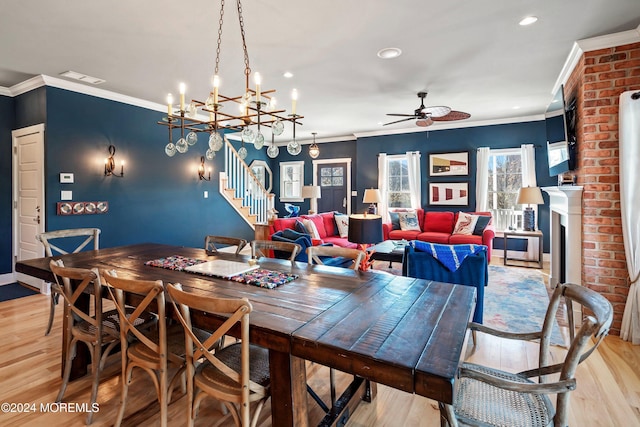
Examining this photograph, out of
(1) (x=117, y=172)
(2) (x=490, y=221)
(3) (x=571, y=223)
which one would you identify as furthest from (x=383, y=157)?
(1) (x=117, y=172)

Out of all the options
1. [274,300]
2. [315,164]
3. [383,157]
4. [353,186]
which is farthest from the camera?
[315,164]

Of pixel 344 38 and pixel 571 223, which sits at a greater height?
pixel 344 38

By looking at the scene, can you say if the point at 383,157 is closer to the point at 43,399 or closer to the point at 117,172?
the point at 117,172

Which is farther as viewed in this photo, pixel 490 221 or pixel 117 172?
pixel 490 221

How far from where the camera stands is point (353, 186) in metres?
8.41

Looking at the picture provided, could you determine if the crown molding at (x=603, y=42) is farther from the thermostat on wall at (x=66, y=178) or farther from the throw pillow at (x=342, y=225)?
the thermostat on wall at (x=66, y=178)

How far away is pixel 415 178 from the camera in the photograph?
23.7ft

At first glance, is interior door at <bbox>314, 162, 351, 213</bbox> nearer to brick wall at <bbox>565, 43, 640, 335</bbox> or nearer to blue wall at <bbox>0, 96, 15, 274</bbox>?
brick wall at <bbox>565, 43, 640, 335</bbox>

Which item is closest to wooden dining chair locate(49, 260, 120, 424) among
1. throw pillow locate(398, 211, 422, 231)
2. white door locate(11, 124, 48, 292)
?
white door locate(11, 124, 48, 292)

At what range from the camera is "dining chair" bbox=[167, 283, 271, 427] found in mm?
1317

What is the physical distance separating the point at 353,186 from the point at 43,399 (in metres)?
7.07

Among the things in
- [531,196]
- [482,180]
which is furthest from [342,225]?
Answer: [531,196]

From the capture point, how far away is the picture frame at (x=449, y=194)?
6.83 metres

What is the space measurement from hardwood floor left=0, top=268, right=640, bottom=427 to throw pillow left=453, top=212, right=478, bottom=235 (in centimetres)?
311
